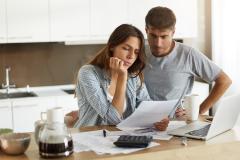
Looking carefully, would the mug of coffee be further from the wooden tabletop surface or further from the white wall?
the white wall

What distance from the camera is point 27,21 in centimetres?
411

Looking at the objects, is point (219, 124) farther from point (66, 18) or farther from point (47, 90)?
point (47, 90)

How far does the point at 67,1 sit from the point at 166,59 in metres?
1.73

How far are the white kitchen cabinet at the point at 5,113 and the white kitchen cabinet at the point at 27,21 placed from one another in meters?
0.61

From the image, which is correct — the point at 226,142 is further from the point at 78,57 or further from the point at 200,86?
the point at 78,57

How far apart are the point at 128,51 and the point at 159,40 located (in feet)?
1.63

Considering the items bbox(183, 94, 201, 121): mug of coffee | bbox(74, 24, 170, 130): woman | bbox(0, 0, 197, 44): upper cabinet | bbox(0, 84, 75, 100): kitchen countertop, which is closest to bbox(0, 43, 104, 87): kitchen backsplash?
bbox(0, 84, 75, 100): kitchen countertop

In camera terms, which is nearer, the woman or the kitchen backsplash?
the woman

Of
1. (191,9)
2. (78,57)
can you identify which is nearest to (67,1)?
(78,57)

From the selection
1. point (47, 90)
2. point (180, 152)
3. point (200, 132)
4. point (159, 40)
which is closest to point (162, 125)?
point (200, 132)

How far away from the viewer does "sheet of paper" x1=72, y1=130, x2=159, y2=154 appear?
68.4 inches

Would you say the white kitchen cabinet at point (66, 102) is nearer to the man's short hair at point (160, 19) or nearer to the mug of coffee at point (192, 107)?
the man's short hair at point (160, 19)

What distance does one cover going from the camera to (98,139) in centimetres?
192

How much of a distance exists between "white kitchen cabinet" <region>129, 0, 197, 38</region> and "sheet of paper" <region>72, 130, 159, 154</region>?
2603 mm
